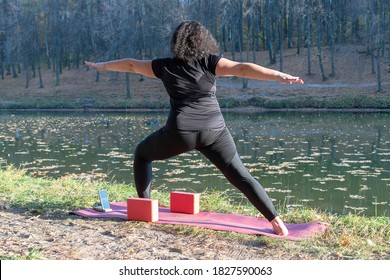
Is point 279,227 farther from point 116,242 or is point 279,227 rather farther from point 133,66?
point 133,66

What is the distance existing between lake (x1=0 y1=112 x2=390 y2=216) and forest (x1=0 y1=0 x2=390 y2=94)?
18.3 metres

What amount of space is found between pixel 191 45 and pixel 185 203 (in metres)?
1.68

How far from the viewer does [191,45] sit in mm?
4621

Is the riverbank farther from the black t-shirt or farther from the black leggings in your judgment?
the black t-shirt

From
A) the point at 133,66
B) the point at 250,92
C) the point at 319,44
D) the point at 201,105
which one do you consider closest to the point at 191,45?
the point at 201,105

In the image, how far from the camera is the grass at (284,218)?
4.10 m

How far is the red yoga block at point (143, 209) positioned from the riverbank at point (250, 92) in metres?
29.0

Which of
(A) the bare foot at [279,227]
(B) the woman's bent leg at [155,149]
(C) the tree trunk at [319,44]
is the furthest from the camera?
(C) the tree trunk at [319,44]

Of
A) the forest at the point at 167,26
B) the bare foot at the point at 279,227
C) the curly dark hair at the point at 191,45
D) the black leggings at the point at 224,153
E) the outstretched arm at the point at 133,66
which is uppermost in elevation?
the forest at the point at 167,26

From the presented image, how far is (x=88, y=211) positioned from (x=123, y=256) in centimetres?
163

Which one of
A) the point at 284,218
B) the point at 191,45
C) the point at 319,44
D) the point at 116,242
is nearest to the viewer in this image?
the point at 116,242

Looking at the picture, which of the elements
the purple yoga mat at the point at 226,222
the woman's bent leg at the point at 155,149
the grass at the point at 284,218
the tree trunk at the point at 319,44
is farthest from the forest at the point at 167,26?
the woman's bent leg at the point at 155,149

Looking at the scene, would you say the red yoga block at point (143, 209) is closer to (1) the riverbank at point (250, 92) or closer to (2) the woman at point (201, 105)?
(2) the woman at point (201, 105)

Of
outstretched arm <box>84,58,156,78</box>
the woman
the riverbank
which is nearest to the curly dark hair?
the woman
